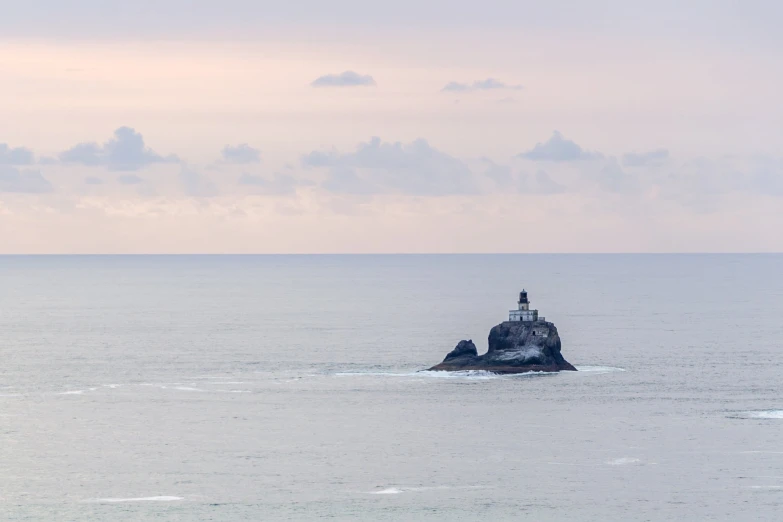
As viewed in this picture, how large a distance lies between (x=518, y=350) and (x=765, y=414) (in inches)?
1400

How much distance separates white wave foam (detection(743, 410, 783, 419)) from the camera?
450ft

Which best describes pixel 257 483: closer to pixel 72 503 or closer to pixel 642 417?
pixel 72 503

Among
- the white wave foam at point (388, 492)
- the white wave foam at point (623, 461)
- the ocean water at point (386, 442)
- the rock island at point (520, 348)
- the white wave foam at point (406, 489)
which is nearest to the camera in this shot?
the ocean water at point (386, 442)

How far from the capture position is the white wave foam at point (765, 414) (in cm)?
13720

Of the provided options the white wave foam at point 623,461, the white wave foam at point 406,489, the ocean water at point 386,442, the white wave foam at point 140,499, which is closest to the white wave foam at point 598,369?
the ocean water at point 386,442

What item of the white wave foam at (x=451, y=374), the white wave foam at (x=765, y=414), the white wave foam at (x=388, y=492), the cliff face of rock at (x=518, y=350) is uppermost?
the cliff face of rock at (x=518, y=350)

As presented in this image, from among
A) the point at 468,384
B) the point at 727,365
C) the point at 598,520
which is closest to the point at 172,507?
the point at 598,520

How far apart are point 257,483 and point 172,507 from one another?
962 cm

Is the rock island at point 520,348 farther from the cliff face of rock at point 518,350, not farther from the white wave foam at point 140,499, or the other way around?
the white wave foam at point 140,499

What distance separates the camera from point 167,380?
550 feet

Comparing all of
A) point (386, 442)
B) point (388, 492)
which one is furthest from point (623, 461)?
point (388, 492)

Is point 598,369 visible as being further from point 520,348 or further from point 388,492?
point 388,492

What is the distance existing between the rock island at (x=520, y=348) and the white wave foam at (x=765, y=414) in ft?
103

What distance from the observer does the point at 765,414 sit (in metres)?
139
